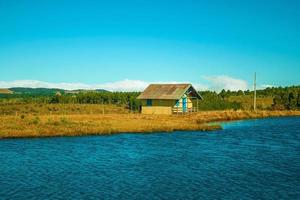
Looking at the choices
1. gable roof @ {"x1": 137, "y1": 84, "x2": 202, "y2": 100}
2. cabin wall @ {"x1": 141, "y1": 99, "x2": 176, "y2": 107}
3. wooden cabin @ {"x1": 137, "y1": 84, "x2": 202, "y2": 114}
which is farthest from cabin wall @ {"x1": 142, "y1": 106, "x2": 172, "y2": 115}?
gable roof @ {"x1": 137, "y1": 84, "x2": 202, "y2": 100}

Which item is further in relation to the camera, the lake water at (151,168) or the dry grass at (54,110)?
the dry grass at (54,110)

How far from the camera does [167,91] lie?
61281mm

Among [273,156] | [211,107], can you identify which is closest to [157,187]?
[273,156]

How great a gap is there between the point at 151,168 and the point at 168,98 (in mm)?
36665

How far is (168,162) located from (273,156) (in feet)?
24.6

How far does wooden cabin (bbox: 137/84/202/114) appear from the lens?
196ft

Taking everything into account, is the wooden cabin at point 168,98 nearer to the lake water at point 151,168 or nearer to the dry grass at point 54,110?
the dry grass at point 54,110

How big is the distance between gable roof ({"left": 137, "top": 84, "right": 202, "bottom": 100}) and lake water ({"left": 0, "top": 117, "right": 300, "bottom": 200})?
923 inches

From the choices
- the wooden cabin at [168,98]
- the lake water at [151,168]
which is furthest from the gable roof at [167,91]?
the lake water at [151,168]

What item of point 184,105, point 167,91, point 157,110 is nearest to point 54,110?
point 157,110

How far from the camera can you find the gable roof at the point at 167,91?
59.2 metres

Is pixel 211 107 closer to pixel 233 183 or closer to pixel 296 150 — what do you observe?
pixel 296 150

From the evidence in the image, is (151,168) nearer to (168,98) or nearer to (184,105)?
(168,98)

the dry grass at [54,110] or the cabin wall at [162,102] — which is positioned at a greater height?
the cabin wall at [162,102]
